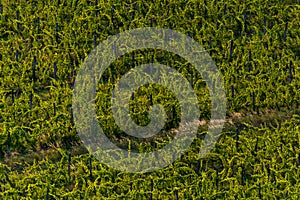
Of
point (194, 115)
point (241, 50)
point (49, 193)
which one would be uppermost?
point (241, 50)

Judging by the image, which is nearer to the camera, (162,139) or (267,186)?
(267,186)

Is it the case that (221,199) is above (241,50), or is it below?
below

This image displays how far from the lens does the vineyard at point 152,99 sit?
439 inches

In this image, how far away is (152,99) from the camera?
1271 centimetres

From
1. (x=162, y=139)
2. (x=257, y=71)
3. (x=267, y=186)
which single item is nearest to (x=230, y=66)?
(x=257, y=71)

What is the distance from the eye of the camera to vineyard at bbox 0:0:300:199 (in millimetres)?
Answer: 11148

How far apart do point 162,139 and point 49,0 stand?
4267 millimetres

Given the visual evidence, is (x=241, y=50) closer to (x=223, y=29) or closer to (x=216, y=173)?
(x=223, y=29)

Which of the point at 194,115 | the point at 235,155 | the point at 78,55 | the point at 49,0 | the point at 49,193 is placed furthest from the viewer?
the point at 49,0

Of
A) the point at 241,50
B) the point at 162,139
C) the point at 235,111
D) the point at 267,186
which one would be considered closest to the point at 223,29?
the point at 241,50

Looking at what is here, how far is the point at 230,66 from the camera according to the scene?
535 inches

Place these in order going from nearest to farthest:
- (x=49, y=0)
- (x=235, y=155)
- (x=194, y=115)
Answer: (x=235, y=155) → (x=194, y=115) → (x=49, y=0)

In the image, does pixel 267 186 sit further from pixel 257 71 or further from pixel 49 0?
pixel 49 0

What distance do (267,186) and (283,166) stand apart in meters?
0.66
